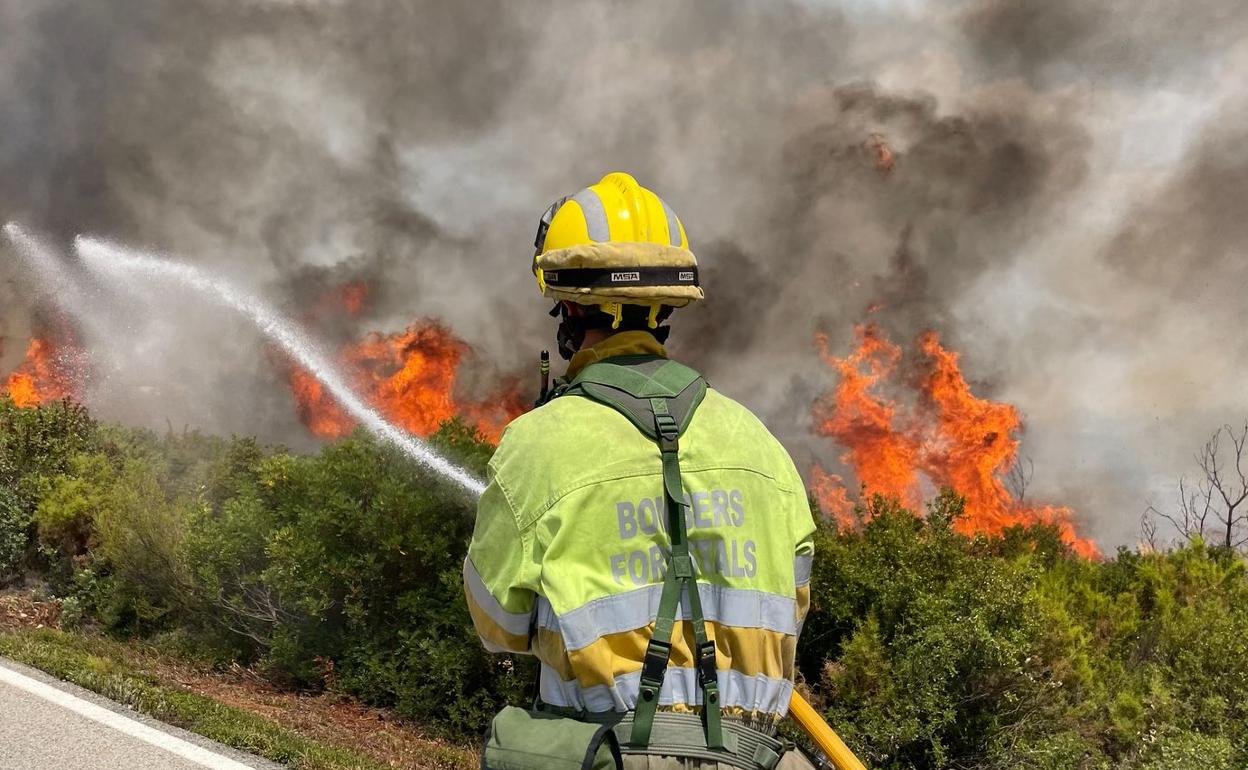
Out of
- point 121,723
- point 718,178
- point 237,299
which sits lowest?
point 121,723

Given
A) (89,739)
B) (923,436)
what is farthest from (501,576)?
(923,436)

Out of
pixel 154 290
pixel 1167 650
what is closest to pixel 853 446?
pixel 1167 650

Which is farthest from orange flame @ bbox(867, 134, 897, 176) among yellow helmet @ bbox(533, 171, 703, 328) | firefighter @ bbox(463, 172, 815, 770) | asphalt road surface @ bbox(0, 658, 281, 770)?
firefighter @ bbox(463, 172, 815, 770)

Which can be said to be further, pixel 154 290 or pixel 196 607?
pixel 154 290

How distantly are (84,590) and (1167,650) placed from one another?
666 centimetres

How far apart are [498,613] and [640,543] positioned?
283 millimetres

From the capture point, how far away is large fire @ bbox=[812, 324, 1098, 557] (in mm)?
10734

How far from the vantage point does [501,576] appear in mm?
1823

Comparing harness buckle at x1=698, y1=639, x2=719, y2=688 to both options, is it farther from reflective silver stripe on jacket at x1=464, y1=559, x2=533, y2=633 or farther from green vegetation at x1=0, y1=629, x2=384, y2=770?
green vegetation at x1=0, y1=629, x2=384, y2=770

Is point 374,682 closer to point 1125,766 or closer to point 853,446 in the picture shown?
point 1125,766

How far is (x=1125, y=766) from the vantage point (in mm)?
4469

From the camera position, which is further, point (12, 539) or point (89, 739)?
point (12, 539)

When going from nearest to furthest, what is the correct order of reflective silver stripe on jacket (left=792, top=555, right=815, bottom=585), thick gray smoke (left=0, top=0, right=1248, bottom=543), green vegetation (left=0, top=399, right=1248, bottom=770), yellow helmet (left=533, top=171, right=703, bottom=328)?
yellow helmet (left=533, top=171, right=703, bottom=328), reflective silver stripe on jacket (left=792, top=555, right=815, bottom=585), green vegetation (left=0, top=399, right=1248, bottom=770), thick gray smoke (left=0, top=0, right=1248, bottom=543)

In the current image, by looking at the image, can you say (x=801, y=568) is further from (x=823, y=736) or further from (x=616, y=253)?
(x=616, y=253)
